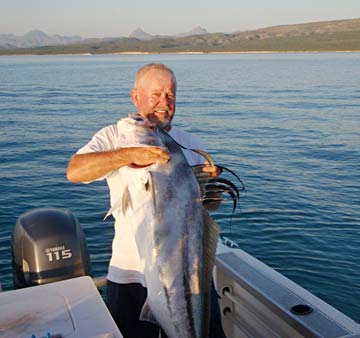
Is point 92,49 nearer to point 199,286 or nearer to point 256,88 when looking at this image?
→ point 256,88

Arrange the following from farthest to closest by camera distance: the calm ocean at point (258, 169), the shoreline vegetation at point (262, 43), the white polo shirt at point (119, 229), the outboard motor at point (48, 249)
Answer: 1. the shoreline vegetation at point (262, 43)
2. the calm ocean at point (258, 169)
3. the outboard motor at point (48, 249)
4. the white polo shirt at point (119, 229)

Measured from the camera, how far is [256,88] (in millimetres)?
39438

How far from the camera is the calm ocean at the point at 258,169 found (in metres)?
10.3

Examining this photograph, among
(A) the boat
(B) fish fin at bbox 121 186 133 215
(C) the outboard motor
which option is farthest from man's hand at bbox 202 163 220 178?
(C) the outboard motor

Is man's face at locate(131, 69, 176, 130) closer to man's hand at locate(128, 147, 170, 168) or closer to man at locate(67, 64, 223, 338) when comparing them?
man at locate(67, 64, 223, 338)

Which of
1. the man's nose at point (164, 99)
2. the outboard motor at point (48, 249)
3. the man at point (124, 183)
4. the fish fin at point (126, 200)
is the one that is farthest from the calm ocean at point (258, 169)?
the fish fin at point (126, 200)

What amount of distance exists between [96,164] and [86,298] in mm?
949

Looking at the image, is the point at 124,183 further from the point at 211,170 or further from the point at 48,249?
the point at 48,249

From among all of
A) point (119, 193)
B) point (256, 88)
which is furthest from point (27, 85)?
point (119, 193)

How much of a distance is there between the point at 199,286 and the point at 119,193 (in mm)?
892

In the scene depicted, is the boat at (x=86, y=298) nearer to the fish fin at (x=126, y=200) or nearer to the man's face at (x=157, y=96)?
the fish fin at (x=126, y=200)

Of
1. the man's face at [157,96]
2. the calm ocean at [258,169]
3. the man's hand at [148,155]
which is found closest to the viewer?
the man's hand at [148,155]

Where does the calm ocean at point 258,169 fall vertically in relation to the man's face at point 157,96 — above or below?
below

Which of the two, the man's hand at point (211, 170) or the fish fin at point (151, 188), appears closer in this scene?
the fish fin at point (151, 188)
